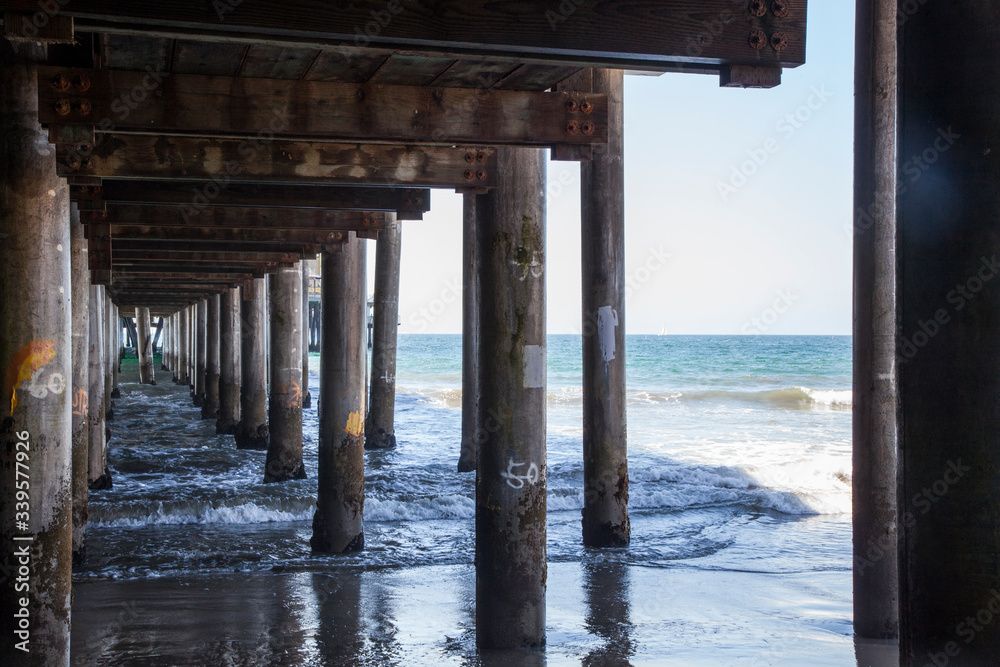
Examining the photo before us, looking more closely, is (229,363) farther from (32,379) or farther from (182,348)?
(182,348)

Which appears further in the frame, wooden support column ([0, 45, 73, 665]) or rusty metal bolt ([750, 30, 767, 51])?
wooden support column ([0, 45, 73, 665])

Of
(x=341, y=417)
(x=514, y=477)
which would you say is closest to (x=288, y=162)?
(x=514, y=477)

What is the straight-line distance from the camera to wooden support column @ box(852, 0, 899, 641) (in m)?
4.54

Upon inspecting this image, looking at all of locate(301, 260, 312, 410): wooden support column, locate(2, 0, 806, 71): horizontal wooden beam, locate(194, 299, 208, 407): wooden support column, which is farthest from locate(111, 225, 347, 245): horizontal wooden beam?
locate(194, 299, 208, 407): wooden support column

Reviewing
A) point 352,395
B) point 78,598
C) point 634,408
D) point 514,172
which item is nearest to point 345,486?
point 352,395

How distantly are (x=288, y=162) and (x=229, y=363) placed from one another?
40.9 feet

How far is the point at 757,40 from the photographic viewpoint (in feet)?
10.8

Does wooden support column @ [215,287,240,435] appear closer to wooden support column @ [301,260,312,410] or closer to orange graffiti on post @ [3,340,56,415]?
wooden support column @ [301,260,312,410]

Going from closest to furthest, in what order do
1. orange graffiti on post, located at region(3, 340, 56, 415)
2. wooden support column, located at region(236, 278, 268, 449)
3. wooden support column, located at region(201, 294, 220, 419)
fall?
orange graffiti on post, located at region(3, 340, 56, 415), wooden support column, located at region(236, 278, 268, 449), wooden support column, located at region(201, 294, 220, 419)

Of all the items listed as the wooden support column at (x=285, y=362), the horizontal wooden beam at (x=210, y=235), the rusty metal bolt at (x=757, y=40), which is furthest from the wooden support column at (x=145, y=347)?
the rusty metal bolt at (x=757, y=40)

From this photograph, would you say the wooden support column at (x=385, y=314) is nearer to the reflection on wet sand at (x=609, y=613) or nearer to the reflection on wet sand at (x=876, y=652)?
the reflection on wet sand at (x=609, y=613)

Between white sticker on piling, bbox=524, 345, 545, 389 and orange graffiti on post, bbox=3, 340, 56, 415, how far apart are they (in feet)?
7.49

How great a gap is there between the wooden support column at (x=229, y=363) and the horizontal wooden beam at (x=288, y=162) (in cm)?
1166

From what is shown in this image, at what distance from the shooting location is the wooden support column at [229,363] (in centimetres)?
1718
